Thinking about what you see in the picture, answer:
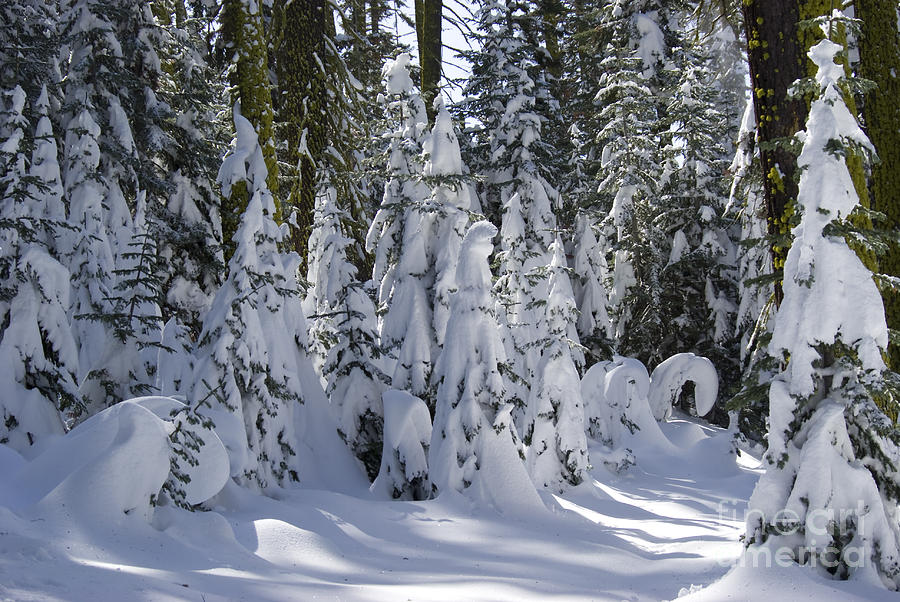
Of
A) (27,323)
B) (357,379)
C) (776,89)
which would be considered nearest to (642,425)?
(357,379)

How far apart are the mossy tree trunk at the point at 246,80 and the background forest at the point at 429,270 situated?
0.04 metres

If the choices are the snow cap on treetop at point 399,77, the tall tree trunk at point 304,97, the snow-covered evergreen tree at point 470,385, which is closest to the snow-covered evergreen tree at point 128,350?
the tall tree trunk at point 304,97

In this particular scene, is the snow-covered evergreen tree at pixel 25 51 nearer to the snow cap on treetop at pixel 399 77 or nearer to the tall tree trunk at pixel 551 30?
the snow cap on treetop at pixel 399 77

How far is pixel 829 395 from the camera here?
489 centimetres

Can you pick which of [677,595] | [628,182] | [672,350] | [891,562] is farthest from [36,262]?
[672,350]

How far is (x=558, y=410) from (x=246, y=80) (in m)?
7.14

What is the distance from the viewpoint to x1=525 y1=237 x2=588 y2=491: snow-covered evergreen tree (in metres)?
11.3

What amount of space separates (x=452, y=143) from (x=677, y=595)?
24.5ft

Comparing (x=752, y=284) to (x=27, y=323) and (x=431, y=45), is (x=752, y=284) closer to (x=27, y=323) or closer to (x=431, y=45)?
(x=27, y=323)

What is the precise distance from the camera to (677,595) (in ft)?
17.2

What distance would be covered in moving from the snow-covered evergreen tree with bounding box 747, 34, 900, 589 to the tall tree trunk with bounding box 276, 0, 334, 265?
30.3 ft

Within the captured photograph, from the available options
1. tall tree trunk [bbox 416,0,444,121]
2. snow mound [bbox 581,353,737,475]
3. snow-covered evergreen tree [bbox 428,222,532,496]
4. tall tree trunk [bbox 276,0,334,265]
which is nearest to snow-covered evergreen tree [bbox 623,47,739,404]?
snow mound [bbox 581,353,737,475]

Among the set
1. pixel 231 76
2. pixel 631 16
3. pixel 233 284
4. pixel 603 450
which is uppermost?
pixel 631 16

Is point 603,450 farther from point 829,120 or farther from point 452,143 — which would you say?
point 829,120
